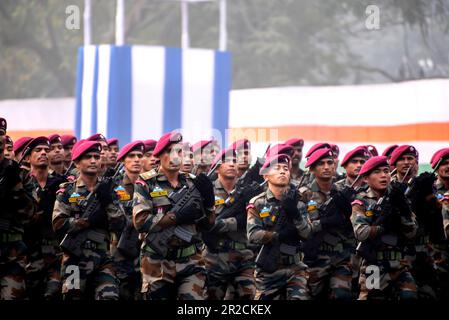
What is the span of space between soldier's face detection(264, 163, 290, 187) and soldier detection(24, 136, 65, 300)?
2.39 m

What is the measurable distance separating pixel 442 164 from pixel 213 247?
2767 millimetres

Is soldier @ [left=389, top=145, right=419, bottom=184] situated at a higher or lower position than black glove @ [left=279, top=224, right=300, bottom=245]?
higher

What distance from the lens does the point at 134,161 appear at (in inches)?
575

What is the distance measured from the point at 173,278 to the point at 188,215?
25.1 inches

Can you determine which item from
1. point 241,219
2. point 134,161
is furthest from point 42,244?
point 241,219

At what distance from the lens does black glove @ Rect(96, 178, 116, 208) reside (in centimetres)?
1277

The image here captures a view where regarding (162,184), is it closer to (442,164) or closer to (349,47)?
(442,164)

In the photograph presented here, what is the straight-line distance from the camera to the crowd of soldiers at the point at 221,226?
1237cm

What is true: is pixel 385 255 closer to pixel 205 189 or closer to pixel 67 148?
pixel 205 189

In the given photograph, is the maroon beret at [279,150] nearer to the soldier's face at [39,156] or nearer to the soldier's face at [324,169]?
the soldier's face at [324,169]

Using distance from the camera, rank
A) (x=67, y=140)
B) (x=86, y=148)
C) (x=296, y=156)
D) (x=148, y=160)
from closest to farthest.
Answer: (x=86, y=148) < (x=148, y=160) < (x=296, y=156) < (x=67, y=140)

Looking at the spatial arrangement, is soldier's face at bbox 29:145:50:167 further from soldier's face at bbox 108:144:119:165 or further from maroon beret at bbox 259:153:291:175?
maroon beret at bbox 259:153:291:175

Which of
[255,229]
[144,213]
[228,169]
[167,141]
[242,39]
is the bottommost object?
[255,229]

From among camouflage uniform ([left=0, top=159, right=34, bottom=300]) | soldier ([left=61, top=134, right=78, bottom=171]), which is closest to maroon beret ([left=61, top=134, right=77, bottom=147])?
soldier ([left=61, top=134, right=78, bottom=171])
